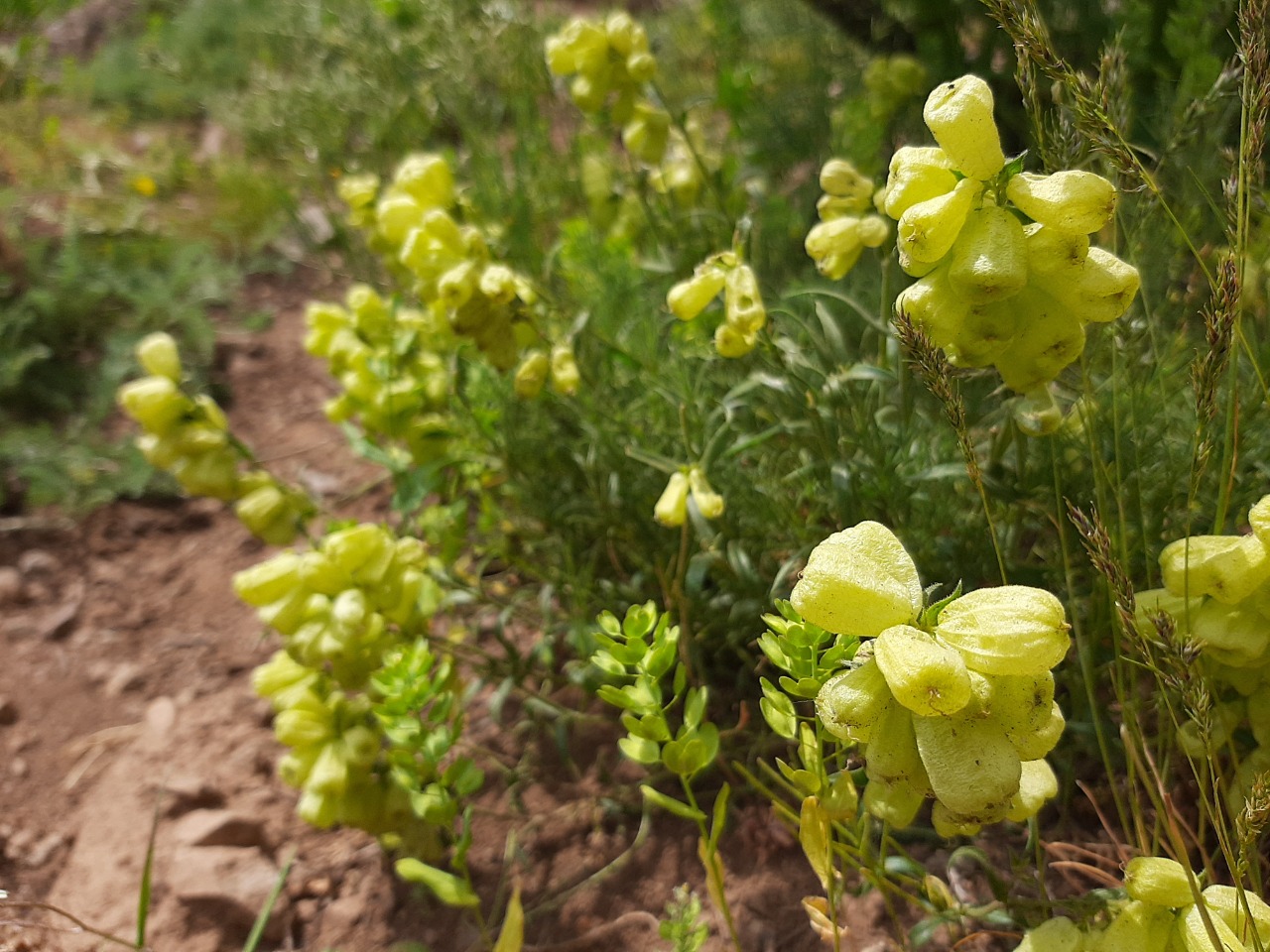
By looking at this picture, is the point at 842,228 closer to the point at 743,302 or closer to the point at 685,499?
the point at 743,302

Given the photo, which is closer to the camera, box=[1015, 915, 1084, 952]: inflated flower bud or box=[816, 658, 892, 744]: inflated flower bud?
box=[816, 658, 892, 744]: inflated flower bud

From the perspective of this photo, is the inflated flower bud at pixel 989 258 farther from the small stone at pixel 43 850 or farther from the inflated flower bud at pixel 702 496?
the small stone at pixel 43 850

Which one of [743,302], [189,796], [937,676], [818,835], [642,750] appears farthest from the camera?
[189,796]

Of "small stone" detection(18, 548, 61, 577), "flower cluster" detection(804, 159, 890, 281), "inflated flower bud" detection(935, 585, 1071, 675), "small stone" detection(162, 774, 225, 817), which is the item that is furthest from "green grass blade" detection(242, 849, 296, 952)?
"small stone" detection(18, 548, 61, 577)

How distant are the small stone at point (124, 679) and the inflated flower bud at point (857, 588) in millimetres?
2032

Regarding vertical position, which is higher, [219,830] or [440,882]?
[440,882]

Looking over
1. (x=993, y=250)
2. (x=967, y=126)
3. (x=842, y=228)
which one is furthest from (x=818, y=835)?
(x=842, y=228)

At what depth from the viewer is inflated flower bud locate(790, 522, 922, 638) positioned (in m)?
0.83

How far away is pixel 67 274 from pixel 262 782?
2.27m

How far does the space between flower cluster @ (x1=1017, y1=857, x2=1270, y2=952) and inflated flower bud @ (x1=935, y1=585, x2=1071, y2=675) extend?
266 millimetres

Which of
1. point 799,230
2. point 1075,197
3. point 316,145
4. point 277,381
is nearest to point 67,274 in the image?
point 277,381

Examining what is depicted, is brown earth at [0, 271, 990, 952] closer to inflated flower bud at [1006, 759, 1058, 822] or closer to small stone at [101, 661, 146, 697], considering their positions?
small stone at [101, 661, 146, 697]

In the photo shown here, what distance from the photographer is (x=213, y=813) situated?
180 centimetres

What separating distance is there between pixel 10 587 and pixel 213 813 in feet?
3.95
